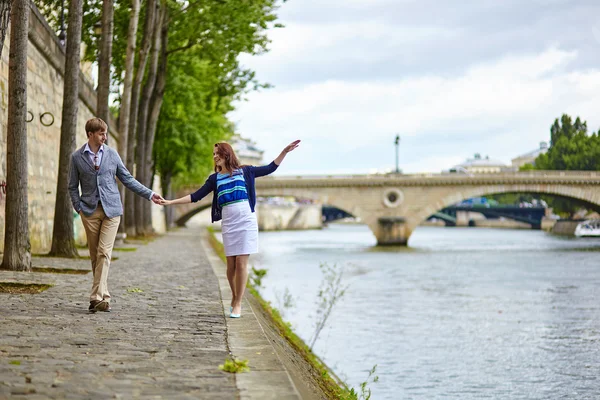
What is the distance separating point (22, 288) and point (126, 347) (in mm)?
3871

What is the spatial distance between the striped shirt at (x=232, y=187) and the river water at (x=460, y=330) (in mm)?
3353

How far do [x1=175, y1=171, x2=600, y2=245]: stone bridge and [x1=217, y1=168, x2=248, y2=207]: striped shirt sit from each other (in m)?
51.7

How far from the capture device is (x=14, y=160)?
1116 centimetres

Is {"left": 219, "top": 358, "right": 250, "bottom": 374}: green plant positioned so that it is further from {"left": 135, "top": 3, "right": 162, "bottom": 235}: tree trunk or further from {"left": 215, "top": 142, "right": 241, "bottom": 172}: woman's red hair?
{"left": 135, "top": 3, "right": 162, "bottom": 235}: tree trunk

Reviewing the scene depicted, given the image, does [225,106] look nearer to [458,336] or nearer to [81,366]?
[458,336]

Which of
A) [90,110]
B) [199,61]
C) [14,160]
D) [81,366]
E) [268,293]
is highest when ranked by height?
[199,61]

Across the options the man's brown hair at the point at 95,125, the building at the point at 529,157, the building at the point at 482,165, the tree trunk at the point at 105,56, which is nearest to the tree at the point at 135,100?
the tree trunk at the point at 105,56

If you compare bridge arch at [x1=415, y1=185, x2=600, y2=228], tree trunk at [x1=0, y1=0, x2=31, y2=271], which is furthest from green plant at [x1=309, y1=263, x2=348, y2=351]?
bridge arch at [x1=415, y1=185, x2=600, y2=228]

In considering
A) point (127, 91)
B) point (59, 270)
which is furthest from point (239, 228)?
point (127, 91)

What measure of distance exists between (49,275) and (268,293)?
35.3 feet

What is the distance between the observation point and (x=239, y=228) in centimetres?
780

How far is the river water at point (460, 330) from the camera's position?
10938 millimetres

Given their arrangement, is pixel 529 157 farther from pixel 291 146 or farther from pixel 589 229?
pixel 291 146

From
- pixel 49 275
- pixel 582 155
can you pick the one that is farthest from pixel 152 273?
pixel 582 155
